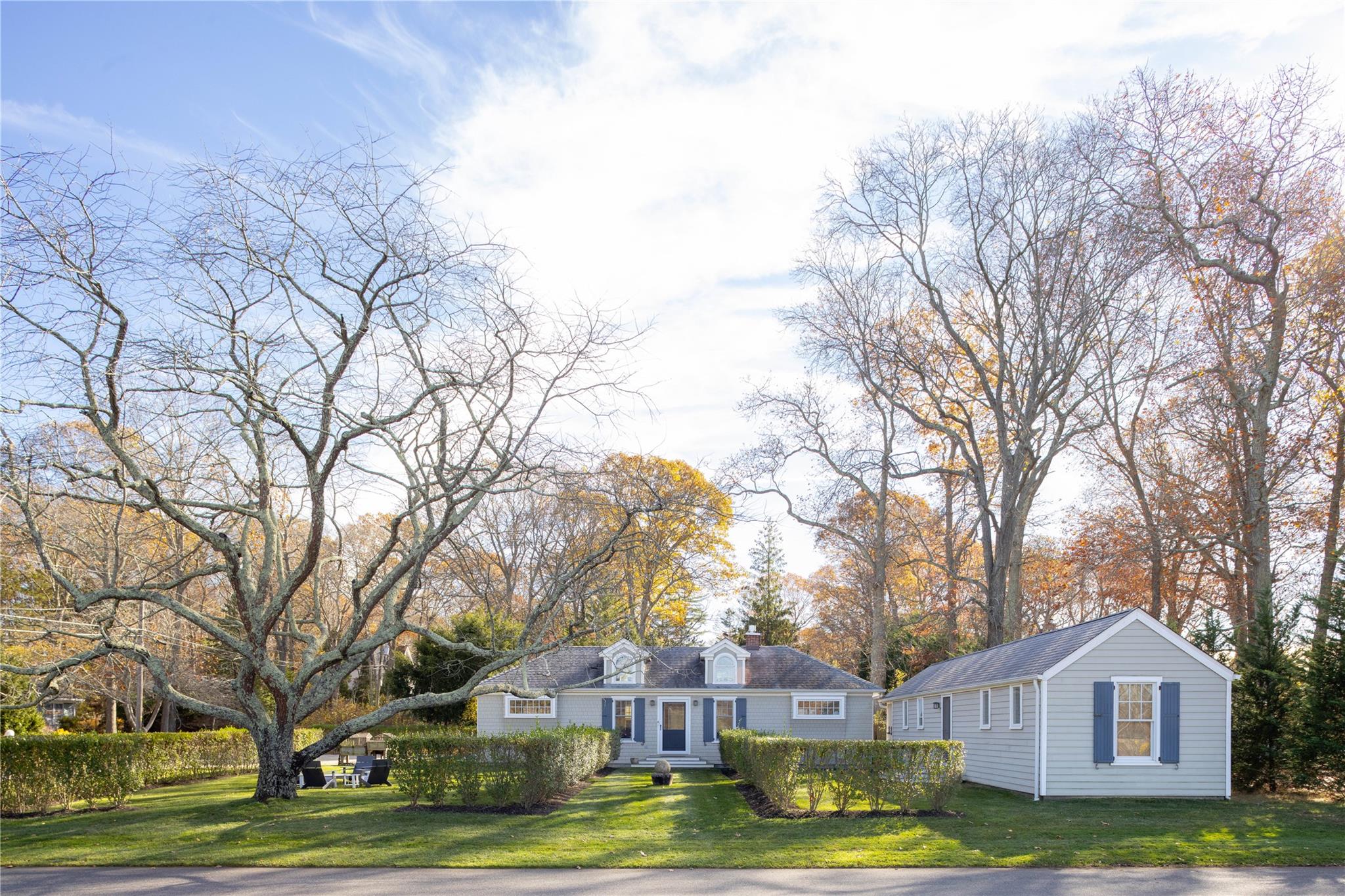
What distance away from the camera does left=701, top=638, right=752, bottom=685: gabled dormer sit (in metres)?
30.2

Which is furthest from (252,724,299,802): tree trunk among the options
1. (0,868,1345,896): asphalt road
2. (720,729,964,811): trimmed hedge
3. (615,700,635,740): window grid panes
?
(615,700,635,740): window grid panes

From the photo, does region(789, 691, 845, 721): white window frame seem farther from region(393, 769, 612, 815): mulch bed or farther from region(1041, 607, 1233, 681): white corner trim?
region(393, 769, 612, 815): mulch bed

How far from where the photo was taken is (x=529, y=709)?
29.6 meters

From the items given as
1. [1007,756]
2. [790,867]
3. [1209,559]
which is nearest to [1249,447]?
[1209,559]

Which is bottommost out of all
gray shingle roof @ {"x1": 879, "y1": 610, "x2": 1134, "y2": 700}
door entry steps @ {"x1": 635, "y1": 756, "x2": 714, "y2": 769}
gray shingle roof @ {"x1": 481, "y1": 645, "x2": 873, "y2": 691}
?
door entry steps @ {"x1": 635, "y1": 756, "x2": 714, "y2": 769}

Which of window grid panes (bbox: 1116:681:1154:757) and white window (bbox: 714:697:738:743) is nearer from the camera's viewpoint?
window grid panes (bbox: 1116:681:1154:757)

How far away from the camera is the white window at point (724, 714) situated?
29812 millimetres

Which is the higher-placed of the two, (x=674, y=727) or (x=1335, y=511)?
(x=1335, y=511)

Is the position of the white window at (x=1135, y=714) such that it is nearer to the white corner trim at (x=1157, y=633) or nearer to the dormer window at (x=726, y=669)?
the white corner trim at (x=1157, y=633)

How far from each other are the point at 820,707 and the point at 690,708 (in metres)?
4.01

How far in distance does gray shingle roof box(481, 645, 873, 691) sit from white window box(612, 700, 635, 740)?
25.4 inches

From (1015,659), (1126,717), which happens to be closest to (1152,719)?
(1126,717)

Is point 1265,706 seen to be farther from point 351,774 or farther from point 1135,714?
point 351,774

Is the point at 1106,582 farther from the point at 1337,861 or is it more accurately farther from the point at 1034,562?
the point at 1337,861
